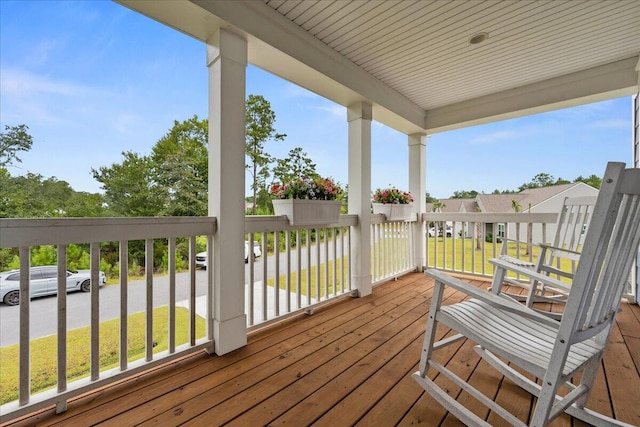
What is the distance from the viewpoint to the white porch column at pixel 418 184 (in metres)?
4.08

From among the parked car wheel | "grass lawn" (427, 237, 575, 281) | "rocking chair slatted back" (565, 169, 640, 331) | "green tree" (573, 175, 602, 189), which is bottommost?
"grass lawn" (427, 237, 575, 281)

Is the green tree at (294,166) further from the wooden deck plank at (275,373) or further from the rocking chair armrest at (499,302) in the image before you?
the rocking chair armrest at (499,302)

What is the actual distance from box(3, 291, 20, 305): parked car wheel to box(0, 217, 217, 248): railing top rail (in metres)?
0.33

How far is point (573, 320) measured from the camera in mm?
885

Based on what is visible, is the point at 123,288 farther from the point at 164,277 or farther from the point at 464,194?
the point at 464,194

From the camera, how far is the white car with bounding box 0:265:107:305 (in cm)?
131

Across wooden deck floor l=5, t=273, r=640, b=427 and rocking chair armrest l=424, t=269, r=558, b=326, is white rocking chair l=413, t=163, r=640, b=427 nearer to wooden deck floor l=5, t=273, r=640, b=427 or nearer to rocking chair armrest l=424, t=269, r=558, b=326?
rocking chair armrest l=424, t=269, r=558, b=326

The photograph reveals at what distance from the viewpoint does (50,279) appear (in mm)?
1442

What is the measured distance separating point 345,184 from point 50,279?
8.22 feet

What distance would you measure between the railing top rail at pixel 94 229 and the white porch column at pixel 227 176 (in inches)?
5.5

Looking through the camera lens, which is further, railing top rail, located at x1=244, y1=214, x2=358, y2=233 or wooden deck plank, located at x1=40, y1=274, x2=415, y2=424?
railing top rail, located at x1=244, y1=214, x2=358, y2=233

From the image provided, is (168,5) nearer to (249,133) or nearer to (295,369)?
(249,133)

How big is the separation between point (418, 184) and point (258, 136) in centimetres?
261

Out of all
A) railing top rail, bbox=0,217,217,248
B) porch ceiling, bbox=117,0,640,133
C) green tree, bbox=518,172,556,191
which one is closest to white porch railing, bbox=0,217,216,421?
railing top rail, bbox=0,217,217,248
